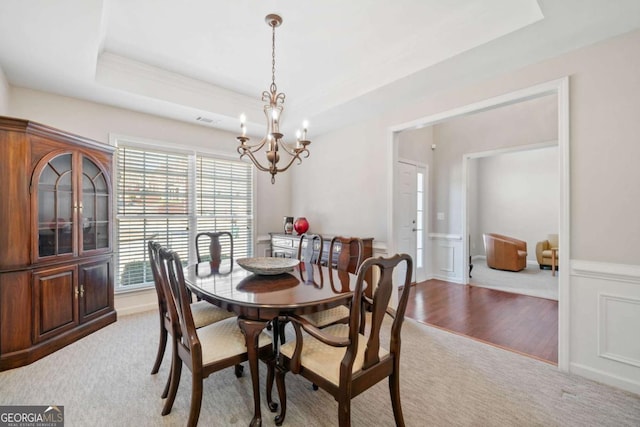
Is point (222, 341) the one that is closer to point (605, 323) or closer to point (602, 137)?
point (605, 323)

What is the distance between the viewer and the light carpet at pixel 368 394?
1759mm

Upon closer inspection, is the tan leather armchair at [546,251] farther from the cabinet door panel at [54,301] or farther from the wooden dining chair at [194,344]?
the cabinet door panel at [54,301]

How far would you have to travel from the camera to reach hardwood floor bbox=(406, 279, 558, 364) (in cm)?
281

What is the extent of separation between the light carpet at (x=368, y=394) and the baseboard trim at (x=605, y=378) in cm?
5

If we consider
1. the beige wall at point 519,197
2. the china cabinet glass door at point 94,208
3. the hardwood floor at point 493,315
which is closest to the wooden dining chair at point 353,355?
the hardwood floor at point 493,315

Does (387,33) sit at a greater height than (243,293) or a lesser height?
greater

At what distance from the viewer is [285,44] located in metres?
2.74

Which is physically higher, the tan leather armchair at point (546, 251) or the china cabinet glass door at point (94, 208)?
the china cabinet glass door at point (94, 208)

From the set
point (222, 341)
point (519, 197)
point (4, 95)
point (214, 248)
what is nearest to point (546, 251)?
point (519, 197)

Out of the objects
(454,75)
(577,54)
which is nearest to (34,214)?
(454,75)

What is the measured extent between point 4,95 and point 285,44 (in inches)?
108

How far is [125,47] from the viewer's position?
275 centimetres

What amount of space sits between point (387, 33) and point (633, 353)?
125 inches

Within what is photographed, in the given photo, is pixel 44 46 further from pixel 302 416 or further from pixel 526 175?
pixel 526 175
